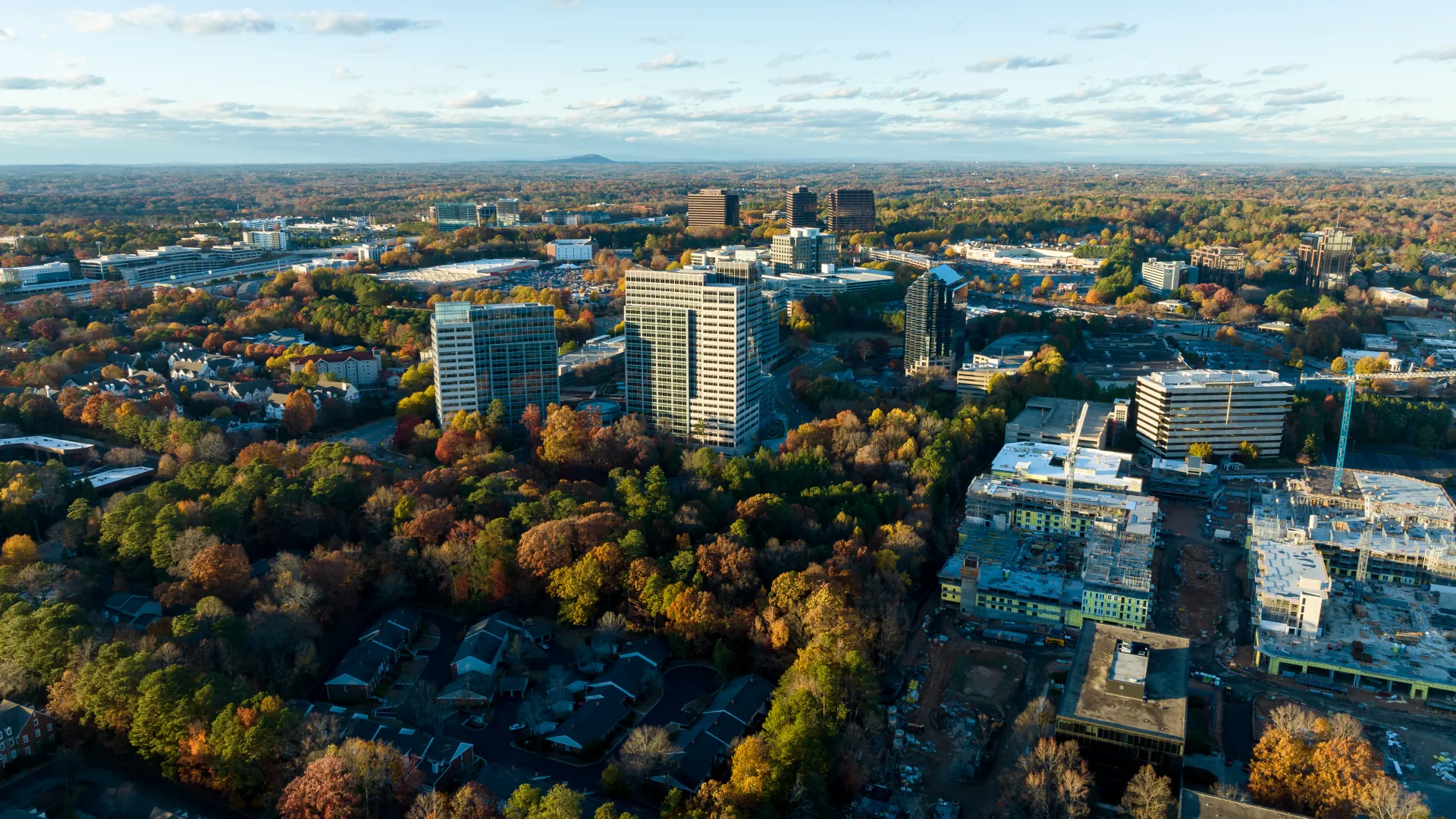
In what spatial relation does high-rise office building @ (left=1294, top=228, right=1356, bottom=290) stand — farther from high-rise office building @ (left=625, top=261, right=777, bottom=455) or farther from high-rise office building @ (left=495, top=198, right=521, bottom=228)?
high-rise office building @ (left=495, top=198, right=521, bottom=228)

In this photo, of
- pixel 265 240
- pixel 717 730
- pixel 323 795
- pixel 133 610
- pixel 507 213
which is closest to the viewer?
pixel 323 795

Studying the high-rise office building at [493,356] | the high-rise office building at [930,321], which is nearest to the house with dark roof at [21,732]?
the high-rise office building at [493,356]

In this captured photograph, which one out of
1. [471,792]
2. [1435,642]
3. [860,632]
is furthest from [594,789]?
[1435,642]

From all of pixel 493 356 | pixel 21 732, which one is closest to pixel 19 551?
pixel 21 732

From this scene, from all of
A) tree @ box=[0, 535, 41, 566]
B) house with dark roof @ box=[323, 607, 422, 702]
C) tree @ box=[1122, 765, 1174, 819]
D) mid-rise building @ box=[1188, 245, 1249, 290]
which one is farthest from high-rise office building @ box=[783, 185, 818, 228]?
tree @ box=[1122, 765, 1174, 819]

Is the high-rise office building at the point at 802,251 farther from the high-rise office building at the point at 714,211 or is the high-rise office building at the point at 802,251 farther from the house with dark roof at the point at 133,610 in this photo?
the house with dark roof at the point at 133,610

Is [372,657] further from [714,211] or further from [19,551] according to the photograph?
[714,211]
